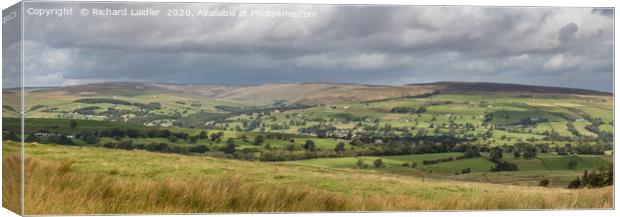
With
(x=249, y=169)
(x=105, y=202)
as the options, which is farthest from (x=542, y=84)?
(x=105, y=202)

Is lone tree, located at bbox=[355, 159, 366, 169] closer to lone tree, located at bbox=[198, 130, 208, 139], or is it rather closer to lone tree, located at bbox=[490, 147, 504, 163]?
lone tree, located at bbox=[490, 147, 504, 163]

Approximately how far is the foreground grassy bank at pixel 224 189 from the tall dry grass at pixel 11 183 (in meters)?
0.06

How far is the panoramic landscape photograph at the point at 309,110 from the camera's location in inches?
728

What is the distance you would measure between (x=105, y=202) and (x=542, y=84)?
910cm

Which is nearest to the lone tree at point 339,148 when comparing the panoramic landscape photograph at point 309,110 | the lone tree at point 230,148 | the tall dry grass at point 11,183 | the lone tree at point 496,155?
the panoramic landscape photograph at point 309,110

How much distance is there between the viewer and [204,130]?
19797 mm

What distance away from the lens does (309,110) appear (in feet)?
66.9

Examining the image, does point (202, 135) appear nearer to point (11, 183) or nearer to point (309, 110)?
point (309, 110)

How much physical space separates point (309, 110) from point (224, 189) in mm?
2707

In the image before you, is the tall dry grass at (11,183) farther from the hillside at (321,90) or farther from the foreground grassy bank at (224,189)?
the hillside at (321,90)

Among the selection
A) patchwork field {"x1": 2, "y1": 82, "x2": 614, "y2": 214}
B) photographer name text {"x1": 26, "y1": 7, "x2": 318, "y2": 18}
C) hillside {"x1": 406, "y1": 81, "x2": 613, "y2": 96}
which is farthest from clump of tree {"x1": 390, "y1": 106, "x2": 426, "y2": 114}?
photographer name text {"x1": 26, "y1": 7, "x2": 318, "y2": 18}

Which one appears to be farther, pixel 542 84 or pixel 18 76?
pixel 542 84

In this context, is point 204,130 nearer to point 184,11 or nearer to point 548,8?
point 184,11

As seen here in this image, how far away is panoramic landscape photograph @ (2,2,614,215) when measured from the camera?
18.5 meters
